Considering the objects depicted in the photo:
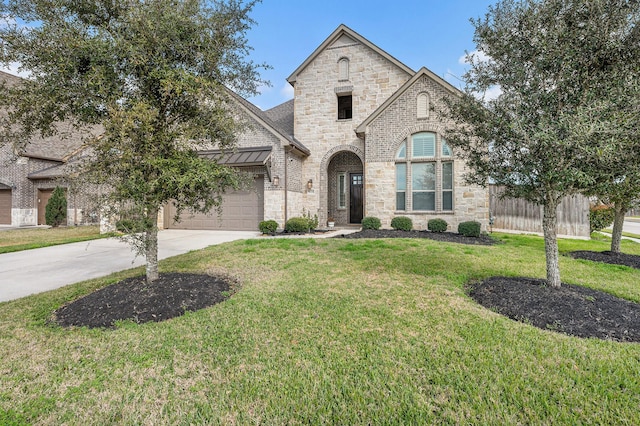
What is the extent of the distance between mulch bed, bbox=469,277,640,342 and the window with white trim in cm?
1078

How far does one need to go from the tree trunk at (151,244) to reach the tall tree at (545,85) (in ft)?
16.1

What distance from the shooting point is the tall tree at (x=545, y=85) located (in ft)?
11.5

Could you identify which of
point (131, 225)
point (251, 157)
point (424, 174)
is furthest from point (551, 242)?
point (251, 157)

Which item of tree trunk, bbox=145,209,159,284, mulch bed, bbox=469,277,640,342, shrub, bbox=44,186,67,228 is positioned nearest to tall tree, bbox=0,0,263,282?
tree trunk, bbox=145,209,159,284

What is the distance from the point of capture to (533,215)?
13492mm

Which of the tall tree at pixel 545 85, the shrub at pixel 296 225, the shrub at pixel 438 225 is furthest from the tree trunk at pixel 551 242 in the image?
the shrub at pixel 296 225

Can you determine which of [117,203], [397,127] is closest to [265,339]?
[117,203]

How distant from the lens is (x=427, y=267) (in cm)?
598

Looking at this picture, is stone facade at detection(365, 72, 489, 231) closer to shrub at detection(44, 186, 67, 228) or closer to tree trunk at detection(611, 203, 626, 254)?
tree trunk at detection(611, 203, 626, 254)

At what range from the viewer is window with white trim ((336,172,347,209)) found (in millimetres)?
15165

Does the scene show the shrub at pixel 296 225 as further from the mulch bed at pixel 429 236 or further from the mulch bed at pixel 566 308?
the mulch bed at pixel 566 308

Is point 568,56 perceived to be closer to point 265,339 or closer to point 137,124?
point 265,339

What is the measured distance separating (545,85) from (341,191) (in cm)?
1158

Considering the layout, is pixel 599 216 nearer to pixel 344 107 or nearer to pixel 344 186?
pixel 344 186
